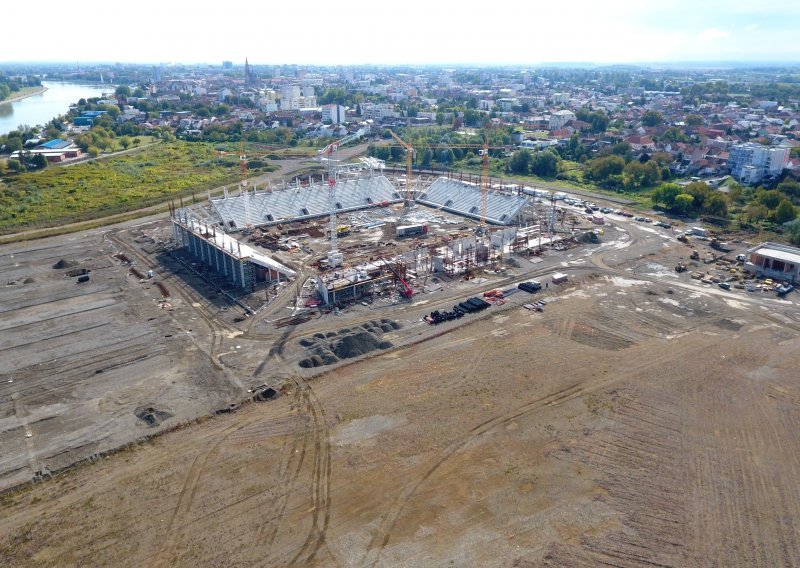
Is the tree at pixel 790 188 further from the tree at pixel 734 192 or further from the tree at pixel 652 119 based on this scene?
the tree at pixel 652 119

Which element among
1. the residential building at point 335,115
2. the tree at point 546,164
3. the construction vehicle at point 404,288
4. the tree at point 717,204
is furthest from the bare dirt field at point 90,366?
the residential building at point 335,115

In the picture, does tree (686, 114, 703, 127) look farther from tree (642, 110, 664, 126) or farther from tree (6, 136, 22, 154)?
tree (6, 136, 22, 154)

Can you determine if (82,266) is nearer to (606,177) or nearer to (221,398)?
(221,398)

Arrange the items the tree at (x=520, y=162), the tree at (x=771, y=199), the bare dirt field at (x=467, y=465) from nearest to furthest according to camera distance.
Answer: the bare dirt field at (x=467, y=465), the tree at (x=771, y=199), the tree at (x=520, y=162)

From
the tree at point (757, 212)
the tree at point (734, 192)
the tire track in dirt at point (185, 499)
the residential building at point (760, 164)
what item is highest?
the residential building at point (760, 164)

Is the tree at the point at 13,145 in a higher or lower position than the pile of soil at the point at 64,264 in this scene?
higher

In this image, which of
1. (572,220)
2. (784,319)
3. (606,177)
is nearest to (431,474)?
(784,319)

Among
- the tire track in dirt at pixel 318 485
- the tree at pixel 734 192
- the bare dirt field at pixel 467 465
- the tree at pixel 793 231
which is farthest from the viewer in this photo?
the tree at pixel 734 192
